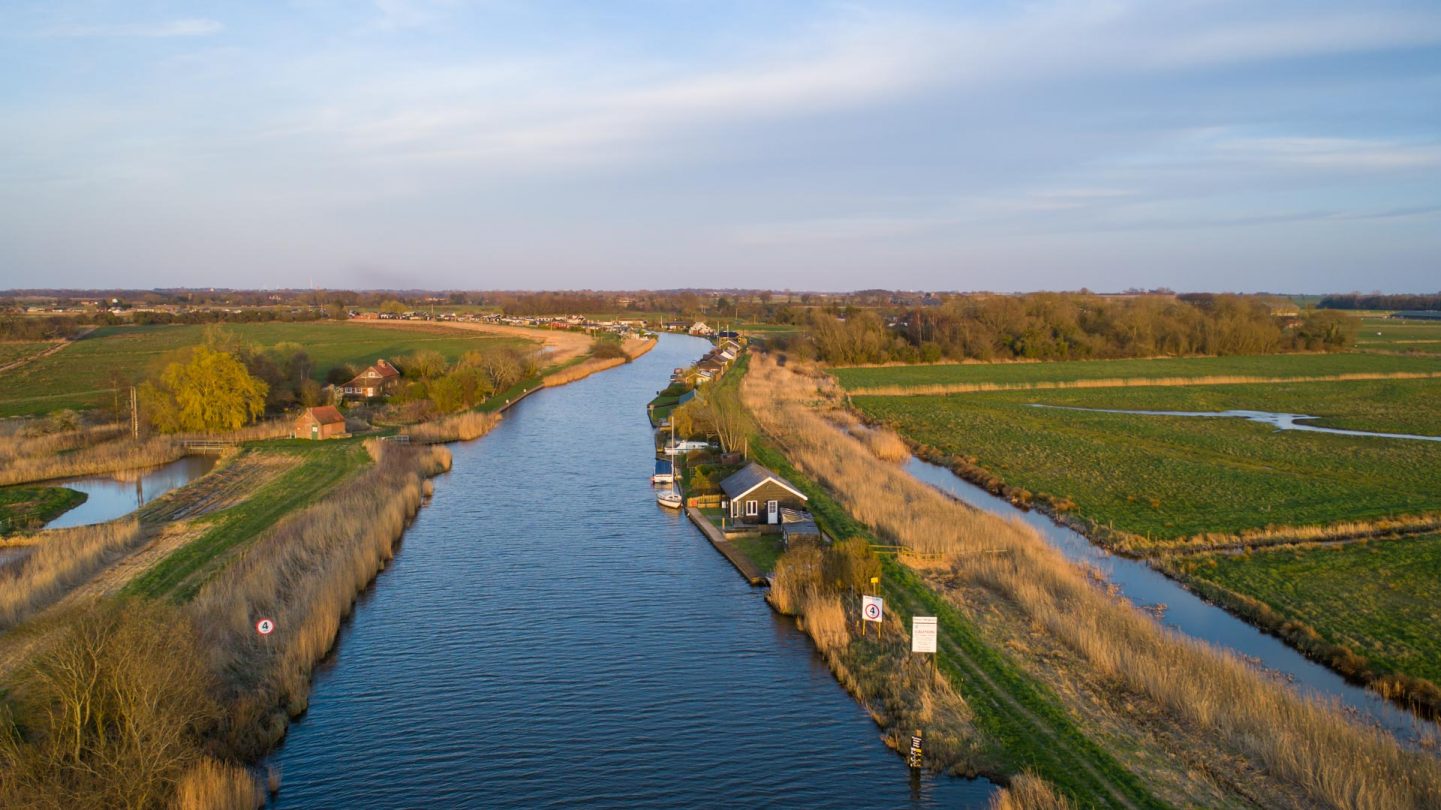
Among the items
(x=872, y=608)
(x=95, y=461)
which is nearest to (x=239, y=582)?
(x=872, y=608)

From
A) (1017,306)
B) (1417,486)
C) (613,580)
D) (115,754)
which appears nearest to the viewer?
(115,754)

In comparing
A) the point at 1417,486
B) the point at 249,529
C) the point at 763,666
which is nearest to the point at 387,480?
the point at 249,529

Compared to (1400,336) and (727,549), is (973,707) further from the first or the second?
(1400,336)

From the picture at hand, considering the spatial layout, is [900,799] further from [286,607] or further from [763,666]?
[286,607]

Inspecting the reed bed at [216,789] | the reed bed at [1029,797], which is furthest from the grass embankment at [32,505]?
the reed bed at [1029,797]

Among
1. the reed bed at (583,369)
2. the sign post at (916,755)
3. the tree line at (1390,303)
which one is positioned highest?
the tree line at (1390,303)

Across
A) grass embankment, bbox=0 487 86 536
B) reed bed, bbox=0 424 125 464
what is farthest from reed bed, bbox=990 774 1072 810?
reed bed, bbox=0 424 125 464

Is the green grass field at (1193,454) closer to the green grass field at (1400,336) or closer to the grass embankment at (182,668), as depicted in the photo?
the grass embankment at (182,668)
